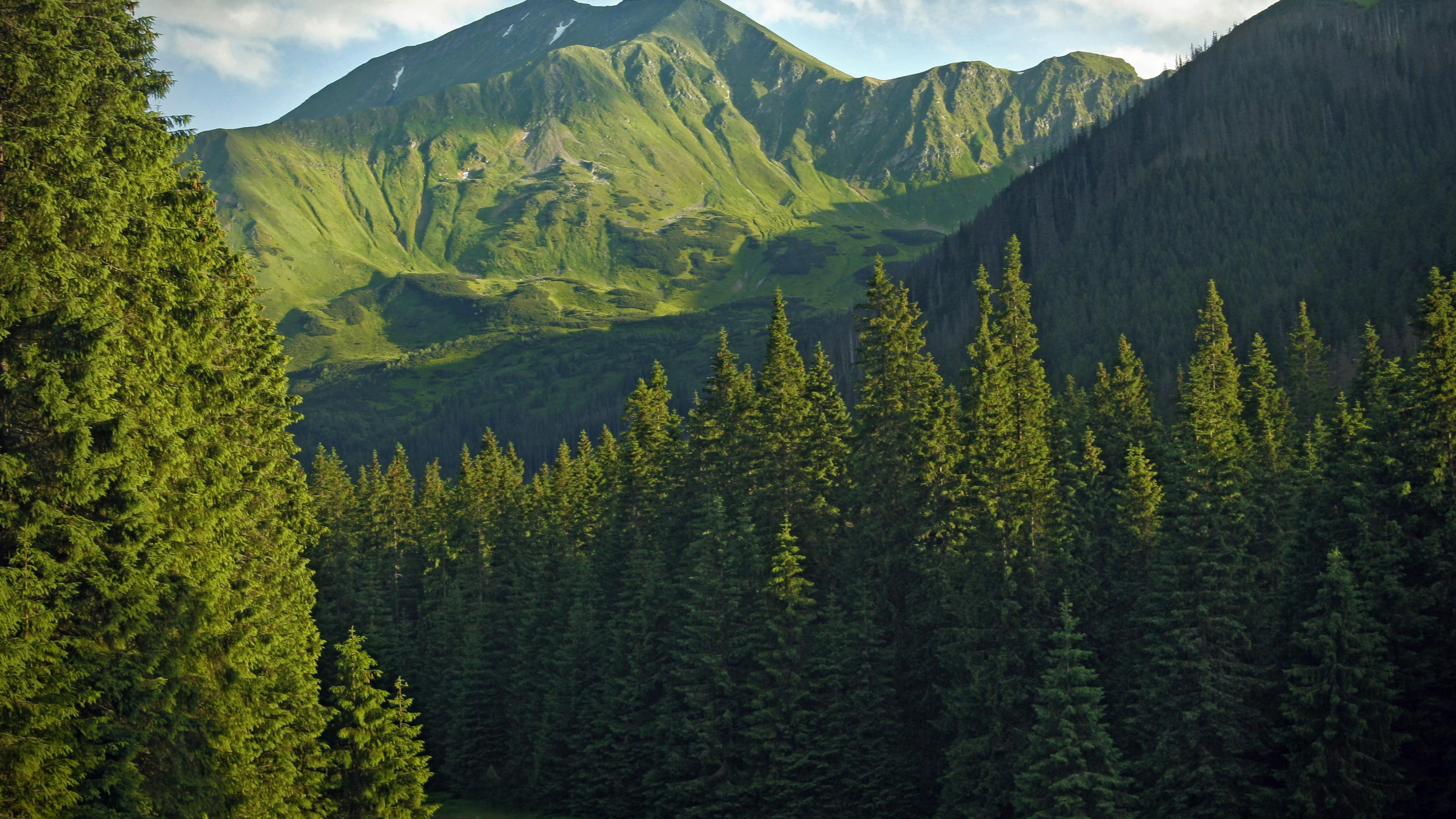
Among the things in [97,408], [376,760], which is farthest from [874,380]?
[97,408]

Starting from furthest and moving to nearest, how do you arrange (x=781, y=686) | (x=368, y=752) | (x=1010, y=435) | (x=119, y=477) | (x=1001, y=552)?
(x=781, y=686), (x=1010, y=435), (x=1001, y=552), (x=368, y=752), (x=119, y=477)

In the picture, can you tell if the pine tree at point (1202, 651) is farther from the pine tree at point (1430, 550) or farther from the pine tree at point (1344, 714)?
the pine tree at point (1430, 550)

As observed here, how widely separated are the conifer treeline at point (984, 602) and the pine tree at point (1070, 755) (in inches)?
6.4

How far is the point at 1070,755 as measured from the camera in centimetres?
3881

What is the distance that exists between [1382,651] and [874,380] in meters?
23.8

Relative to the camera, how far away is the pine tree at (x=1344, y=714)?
35.6m

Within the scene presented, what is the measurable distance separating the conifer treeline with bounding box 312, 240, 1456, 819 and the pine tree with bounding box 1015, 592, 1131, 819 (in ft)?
0.54

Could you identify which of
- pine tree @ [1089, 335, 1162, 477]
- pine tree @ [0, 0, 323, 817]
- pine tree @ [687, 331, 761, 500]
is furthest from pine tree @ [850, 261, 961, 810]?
pine tree @ [0, 0, 323, 817]

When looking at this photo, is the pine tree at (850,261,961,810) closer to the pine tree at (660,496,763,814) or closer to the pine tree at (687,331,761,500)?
the pine tree at (660,496,763,814)

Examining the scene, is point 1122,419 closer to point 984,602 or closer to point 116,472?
point 984,602

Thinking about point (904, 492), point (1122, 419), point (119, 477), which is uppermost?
point (119, 477)

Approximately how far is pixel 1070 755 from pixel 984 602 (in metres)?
8.10

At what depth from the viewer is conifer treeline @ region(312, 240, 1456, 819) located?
38.1 metres

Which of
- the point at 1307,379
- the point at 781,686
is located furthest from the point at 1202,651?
the point at 1307,379
